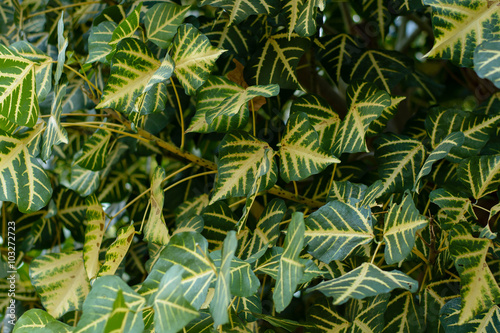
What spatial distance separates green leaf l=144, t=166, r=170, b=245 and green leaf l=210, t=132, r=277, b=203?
0.08m

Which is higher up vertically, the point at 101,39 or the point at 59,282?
the point at 101,39

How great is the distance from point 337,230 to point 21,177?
0.49 metres

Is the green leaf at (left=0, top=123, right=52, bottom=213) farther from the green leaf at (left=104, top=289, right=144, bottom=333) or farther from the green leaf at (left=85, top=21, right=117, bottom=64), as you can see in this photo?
the green leaf at (left=104, top=289, right=144, bottom=333)

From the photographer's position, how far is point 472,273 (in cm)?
55

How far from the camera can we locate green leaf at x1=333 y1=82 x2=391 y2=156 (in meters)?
0.64

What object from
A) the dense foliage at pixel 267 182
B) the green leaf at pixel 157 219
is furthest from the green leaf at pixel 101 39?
the green leaf at pixel 157 219

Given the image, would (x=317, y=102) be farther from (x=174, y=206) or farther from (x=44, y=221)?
(x=44, y=221)

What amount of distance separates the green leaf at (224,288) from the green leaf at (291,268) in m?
0.06

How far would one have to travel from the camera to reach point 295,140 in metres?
0.66

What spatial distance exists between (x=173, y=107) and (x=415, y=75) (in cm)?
51

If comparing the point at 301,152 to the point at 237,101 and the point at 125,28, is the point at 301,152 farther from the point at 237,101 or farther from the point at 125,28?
the point at 125,28

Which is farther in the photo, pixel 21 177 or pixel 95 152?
pixel 95 152

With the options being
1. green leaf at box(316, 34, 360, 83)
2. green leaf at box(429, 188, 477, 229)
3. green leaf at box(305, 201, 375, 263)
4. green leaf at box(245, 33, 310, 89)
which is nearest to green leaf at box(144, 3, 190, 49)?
green leaf at box(245, 33, 310, 89)

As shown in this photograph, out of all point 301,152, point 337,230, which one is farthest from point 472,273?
point 301,152
